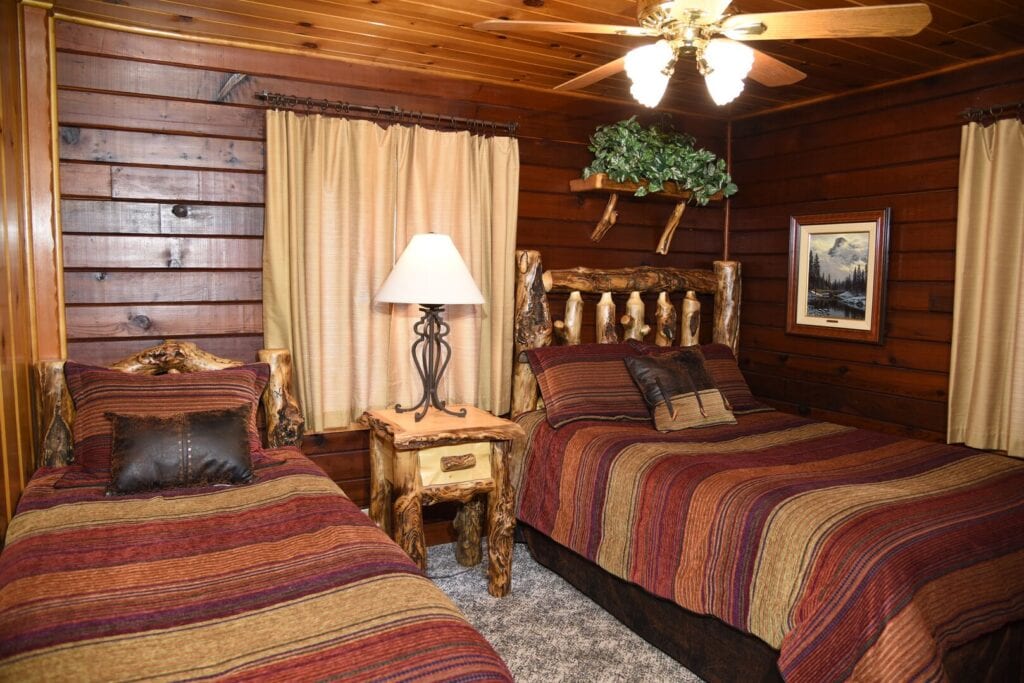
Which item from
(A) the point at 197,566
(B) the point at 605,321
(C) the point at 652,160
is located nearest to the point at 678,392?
(B) the point at 605,321

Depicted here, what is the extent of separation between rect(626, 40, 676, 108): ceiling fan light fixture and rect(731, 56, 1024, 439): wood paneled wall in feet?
6.36

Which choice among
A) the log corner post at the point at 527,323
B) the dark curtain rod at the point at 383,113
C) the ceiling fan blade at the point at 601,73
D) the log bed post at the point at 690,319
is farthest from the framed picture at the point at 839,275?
the ceiling fan blade at the point at 601,73

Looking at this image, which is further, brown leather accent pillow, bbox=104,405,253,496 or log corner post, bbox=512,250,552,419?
log corner post, bbox=512,250,552,419

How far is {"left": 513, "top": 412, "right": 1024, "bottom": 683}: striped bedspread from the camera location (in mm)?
1912

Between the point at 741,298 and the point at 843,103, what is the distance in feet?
3.83

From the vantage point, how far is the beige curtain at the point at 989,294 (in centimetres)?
302

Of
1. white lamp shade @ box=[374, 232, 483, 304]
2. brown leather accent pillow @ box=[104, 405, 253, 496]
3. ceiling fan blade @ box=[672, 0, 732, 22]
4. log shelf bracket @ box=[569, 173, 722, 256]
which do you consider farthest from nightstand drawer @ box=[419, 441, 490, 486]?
ceiling fan blade @ box=[672, 0, 732, 22]

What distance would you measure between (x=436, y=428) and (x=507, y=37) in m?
1.59

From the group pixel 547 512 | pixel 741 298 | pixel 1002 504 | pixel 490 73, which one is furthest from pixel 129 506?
pixel 741 298

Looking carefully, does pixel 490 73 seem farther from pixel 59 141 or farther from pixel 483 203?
pixel 59 141

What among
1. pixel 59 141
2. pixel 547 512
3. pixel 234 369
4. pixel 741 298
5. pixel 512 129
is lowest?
pixel 547 512

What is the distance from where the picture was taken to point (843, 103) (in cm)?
371

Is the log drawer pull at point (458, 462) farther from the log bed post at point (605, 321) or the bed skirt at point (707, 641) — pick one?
the log bed post at point (605, 321)

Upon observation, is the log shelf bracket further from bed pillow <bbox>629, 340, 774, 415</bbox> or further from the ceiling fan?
the ceiling fan
